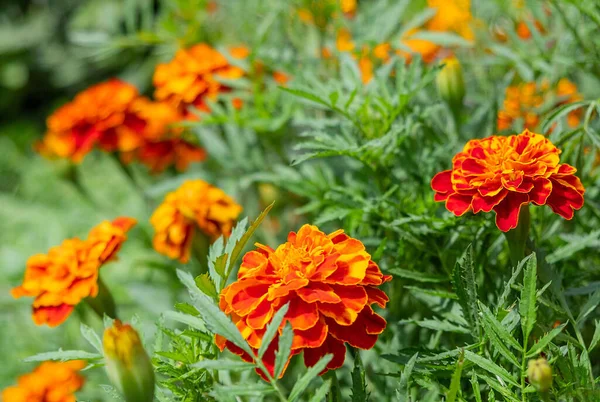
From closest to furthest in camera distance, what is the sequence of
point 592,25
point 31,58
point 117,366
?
point 117,366 < point 592,25 < point 31,58

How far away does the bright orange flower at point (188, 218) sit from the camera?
2.51 ft

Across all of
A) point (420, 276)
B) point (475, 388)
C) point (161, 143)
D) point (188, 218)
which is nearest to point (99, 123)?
point (161, 143)

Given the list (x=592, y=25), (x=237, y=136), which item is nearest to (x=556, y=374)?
(x=592, y=25)

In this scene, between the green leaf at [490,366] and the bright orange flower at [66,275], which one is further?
the bright orange flower at [66,275]

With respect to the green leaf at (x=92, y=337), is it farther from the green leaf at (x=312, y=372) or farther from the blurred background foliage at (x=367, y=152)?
the green leaf at (x=312, y=372)

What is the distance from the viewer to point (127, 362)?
0.48 m

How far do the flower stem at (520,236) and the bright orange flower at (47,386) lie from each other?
0.53 metres

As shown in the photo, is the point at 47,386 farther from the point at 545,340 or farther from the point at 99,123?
the point at 545,340

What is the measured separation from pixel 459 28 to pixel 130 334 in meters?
0.94

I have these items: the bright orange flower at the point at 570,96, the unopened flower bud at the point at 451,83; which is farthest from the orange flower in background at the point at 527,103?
the unopened flower bud at the point at 451,83

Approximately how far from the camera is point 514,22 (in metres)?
0.97

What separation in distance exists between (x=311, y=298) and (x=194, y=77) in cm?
61

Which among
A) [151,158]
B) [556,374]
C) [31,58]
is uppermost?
[556,374]

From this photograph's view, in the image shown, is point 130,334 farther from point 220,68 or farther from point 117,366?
point 220,68
